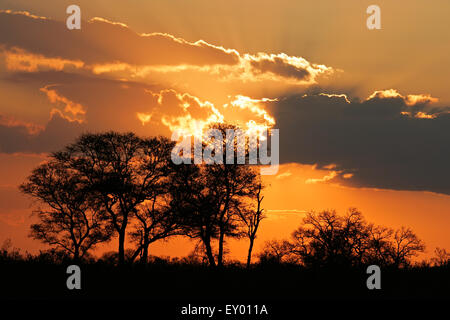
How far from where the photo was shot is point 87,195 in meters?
44.6

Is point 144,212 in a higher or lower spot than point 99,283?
higher

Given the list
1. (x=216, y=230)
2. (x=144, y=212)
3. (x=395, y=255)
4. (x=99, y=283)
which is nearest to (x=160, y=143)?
(x=144, y=212)

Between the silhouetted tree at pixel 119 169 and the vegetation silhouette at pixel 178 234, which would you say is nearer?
the vegetation silhouette at pixel 178 234

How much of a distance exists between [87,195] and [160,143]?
8343 mm

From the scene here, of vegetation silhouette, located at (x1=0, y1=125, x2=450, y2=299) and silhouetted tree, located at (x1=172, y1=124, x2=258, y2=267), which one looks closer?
vegetation silhouette, located at (x1=0, y1=125, x2=450, y2=299)

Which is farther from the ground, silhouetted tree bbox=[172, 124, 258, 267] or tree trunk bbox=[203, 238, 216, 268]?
silhouetted tree bbox=[172, 124, 258, 267]

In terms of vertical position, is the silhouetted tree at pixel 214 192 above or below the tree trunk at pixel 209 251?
above

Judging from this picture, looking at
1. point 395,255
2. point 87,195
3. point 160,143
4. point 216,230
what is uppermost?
point 160,143

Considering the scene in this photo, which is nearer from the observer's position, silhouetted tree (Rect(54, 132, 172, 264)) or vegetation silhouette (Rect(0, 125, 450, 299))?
vegetation silhouette (Rect(0, 125, 450, 299))

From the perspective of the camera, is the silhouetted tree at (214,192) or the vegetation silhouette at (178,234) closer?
the vegetation silhouette at (178,234)
